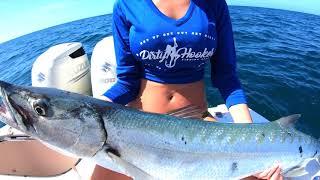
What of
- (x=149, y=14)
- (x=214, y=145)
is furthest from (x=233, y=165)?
(x=149, y=14)

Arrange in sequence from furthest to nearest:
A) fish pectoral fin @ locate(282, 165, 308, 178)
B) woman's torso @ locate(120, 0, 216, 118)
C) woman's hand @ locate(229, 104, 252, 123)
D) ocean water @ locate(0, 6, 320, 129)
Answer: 1. ocean water @ locate(0, 6, 320, 129)
2. woman's hand @ locate(229, 104, 252, 123)
3. woman's torso @ locate(120, 0, 216, 118)
4. fish pectoral fin @ locate(282, 165, 308, 178)

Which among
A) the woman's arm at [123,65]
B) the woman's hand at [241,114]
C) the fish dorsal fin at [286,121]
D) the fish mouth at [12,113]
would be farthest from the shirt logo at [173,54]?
the fish mouth at [12,113]

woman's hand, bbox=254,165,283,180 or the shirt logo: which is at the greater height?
the shirt logo

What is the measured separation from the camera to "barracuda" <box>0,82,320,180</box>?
2395 millimetres

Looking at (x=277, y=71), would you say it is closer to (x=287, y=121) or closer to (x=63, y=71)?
(x=63, y=71)

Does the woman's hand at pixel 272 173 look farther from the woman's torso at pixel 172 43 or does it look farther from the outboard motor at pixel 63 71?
the outboard motor at pixel 63 71

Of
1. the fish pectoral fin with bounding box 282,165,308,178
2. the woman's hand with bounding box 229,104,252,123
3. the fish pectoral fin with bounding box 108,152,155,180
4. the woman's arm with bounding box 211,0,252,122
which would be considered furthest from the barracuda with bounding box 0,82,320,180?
the woman's arm with bounding box 211,0,252,122

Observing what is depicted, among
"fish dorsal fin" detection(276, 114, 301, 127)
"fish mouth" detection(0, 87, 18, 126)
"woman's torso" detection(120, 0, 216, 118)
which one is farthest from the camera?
"woman's torso" detection(120, 0, 216, 118)

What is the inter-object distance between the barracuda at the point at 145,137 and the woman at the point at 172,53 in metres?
0.74

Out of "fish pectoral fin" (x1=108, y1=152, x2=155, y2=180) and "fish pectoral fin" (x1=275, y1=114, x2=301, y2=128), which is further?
"fish pectoral fin" (x1=275, y1=114, x2=301, y2=128)

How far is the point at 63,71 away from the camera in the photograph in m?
6.20

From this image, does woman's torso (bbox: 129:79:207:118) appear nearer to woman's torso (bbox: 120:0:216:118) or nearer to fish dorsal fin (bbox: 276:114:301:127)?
woman's torso (bbox: 120:0:216:118)

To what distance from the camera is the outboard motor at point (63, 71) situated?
6.12 metres

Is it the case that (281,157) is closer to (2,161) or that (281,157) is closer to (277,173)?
(277,173)
